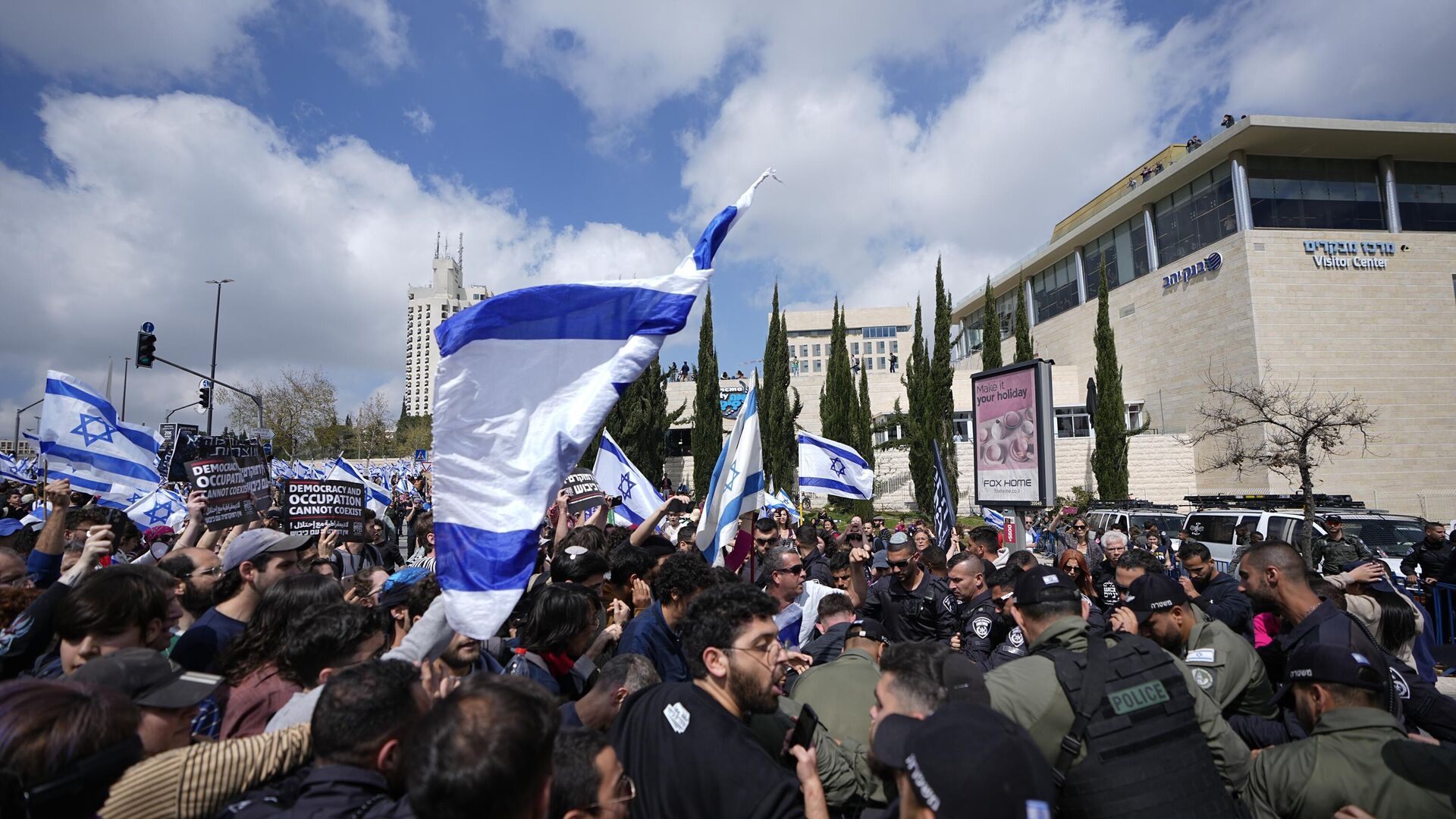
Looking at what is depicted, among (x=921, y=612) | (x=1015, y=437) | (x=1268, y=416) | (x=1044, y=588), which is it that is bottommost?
(x=921, y=612)

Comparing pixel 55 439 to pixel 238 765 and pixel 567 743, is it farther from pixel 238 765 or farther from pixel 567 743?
pixel 567 743

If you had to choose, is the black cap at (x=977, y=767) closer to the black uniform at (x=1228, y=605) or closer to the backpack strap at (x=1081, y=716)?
the backpack strap at (x=1081, y=716)

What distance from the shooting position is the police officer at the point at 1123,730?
2.79m

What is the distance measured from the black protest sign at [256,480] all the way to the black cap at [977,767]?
7.55m

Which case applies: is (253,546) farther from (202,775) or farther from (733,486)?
(733,486)

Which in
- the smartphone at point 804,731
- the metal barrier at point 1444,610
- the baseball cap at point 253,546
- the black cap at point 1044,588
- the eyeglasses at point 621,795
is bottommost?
the metal barrier at point 1444,610

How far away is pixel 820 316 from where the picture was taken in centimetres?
10562

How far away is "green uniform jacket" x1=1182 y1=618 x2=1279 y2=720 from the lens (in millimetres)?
3834

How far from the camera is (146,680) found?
7.86ft

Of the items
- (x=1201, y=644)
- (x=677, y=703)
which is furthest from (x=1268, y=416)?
(x=677, y=703)

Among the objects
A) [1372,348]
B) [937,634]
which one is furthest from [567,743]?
[1372,348]

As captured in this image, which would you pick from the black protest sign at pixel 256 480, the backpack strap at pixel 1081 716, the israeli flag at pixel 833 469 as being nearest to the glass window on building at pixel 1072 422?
the israeli flag at pixel 833 469

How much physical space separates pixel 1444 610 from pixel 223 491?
46.7 ft

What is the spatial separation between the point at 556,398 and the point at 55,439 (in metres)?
6.83
